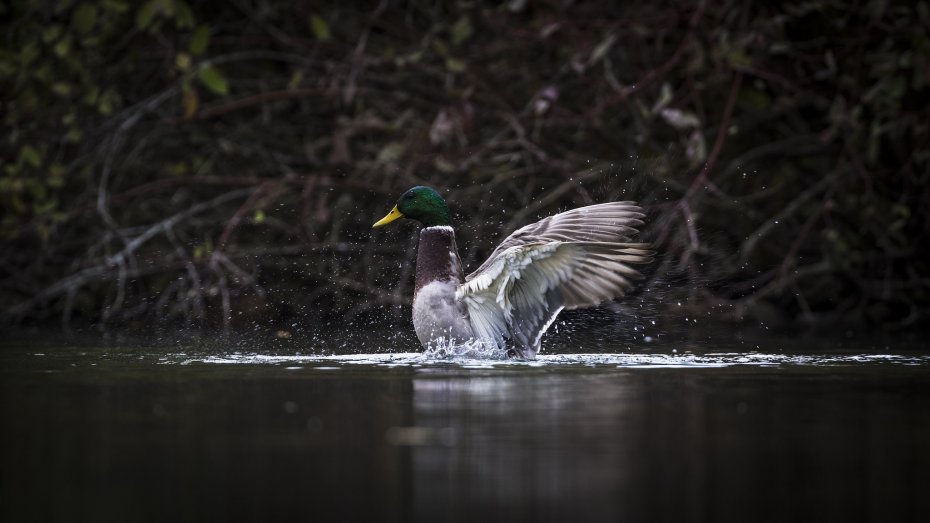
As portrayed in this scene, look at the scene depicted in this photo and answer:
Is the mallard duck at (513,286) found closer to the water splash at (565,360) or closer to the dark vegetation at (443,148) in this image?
the water splash at (565,360)

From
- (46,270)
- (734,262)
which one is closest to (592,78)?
(734,262)

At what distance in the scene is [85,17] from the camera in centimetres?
894

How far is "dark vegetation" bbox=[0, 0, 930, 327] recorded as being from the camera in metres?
8.65

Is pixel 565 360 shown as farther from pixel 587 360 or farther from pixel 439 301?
pixel 439 301

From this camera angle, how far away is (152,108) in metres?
9.53

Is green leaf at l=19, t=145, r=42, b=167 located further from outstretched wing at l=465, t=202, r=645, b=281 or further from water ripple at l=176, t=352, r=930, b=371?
outstretched wing at l=465, t=202, r=645, b=281

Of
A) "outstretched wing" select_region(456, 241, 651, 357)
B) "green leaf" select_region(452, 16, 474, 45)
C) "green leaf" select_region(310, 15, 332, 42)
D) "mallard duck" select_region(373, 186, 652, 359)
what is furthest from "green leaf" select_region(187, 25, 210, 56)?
"outstretched wing" select_region(456, 241, 651, 357)

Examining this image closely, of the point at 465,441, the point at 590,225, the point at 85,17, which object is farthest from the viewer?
the point at 85,17

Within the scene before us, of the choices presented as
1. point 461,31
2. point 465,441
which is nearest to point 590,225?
point 461,31

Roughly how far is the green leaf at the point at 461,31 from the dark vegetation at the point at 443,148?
88 millimetres

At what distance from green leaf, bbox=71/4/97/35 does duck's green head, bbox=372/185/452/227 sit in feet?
9.95

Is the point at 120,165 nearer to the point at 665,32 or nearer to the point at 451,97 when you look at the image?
the point at 451,97

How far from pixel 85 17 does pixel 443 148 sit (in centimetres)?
238

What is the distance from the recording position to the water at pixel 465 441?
278cm
